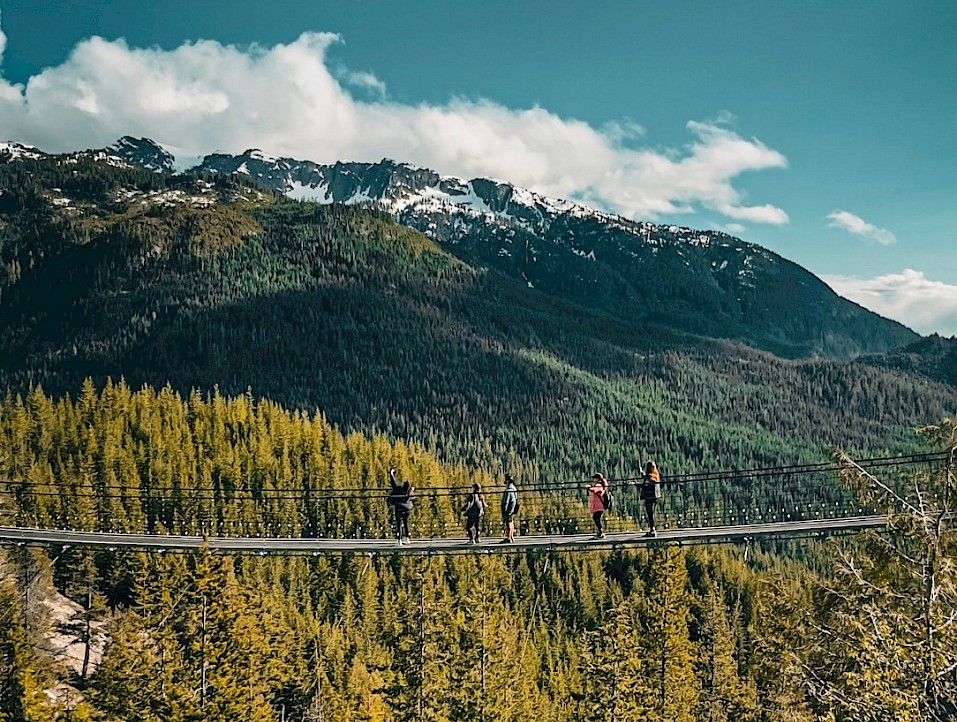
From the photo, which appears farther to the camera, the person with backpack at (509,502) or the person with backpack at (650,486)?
the person with backpack at (509,502)

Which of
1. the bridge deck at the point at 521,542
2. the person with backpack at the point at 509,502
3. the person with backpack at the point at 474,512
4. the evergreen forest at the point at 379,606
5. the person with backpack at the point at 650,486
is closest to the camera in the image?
the evergreen forest at the point at 379,606

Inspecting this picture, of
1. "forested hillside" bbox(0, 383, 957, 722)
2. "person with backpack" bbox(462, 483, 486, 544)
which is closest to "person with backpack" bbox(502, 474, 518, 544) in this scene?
"person with backpack" bbox(462, 483, 486, 544)

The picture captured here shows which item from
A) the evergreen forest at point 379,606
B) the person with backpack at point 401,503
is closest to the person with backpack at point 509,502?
the person with backpack at point 401,503

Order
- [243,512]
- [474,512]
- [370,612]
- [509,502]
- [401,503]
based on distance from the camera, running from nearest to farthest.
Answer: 1. [509,502]
2. [474,512]
3. [401,503]
4. [370,612]
5. [243,512]

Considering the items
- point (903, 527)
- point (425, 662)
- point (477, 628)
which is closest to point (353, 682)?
point (425, 662)

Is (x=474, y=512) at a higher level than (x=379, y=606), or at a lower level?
higher

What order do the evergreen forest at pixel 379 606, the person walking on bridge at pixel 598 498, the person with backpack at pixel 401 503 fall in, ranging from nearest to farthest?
the evergreen forest at pixel 379 606 < the person walking on bridge at pixel 598 498 < the person with backpack at pixel 401 503

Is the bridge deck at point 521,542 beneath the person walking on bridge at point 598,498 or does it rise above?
beneath

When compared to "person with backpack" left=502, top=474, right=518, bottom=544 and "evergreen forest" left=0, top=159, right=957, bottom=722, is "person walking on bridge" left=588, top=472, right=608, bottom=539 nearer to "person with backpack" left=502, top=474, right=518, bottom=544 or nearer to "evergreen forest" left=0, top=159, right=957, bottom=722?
"person with backpack" left=502, top=474, right=518, bottom=544

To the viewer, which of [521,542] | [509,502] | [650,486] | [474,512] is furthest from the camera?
[521,542]

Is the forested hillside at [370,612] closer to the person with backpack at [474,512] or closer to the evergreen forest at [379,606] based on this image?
the evergreen forest at [379,606]

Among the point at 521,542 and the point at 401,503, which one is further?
the point at 401,503

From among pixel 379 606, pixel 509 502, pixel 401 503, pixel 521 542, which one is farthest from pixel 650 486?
pixel 379 606

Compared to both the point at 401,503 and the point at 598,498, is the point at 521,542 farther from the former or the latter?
the point at 401,503
